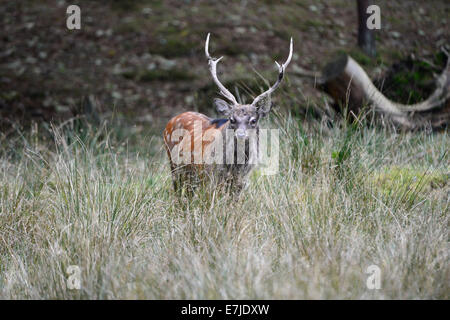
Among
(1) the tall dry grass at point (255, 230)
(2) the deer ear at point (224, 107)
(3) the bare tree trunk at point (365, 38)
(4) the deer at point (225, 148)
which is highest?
(3) the bare tree trunk at point (365, 38)

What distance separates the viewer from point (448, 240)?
12.2 feet

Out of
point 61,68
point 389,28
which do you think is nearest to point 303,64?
point 389,28

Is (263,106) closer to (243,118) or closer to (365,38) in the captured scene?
(243,118)

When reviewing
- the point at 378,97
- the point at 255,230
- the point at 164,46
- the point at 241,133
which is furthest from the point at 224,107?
the point at 164,46

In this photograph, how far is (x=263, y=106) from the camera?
4746mm

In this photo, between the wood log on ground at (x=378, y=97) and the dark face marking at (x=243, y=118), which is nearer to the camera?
the dark face marking at (x=243, y=118)

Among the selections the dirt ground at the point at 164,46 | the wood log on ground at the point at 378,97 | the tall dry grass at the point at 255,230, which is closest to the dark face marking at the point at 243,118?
the tall dry grass at the point at 255,230

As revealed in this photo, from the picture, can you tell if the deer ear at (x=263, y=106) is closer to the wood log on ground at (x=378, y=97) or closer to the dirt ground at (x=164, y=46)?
the wood log on ground at (x=378, y=97)

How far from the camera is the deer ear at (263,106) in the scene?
15.0ft

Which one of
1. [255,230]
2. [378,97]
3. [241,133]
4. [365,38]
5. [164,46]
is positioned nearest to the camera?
[255,230]

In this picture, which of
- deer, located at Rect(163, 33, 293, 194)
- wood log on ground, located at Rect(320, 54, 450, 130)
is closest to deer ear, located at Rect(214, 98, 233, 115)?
deer, located at Rect(163, 33, 293, 194)

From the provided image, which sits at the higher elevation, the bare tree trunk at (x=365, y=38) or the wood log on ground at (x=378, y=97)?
the bare tree trunk at (x=365, y=38)

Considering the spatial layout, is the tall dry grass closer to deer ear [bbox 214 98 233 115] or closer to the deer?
the deer

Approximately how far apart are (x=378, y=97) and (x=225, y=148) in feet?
8.17
